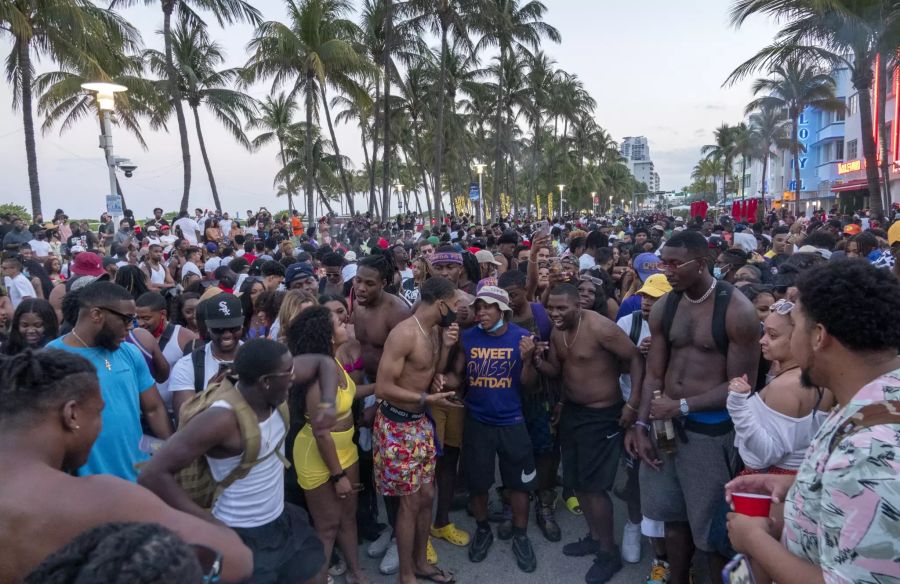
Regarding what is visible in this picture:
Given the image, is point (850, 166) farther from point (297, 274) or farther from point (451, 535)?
point (451, 535)

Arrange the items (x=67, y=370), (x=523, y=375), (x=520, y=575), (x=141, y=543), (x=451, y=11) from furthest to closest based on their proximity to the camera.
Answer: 1. (x=451, y=11)
2. (x=523, y=375)
3. (x=520, y=575)
4. (x=67, y=370)
5. (x=141, y=543)

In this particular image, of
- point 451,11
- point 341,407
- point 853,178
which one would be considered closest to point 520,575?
point 341,407

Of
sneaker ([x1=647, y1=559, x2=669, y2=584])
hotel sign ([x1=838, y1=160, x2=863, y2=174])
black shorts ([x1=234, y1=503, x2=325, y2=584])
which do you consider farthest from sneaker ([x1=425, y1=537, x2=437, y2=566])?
hotel sign ([x1=838, y1=160, x2=863, y2=174])

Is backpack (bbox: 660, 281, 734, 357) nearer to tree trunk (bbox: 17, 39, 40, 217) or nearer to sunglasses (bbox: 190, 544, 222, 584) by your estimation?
sunglasses (bbox: 190, 544, 222, 584)

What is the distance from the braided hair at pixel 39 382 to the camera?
1.73 meters

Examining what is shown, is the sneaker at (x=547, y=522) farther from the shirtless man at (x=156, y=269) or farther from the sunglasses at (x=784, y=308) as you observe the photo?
the shirtless man at (x=156, y=269)

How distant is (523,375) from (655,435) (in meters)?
1.09

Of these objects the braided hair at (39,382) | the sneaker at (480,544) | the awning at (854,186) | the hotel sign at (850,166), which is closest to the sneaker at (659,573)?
the sneaker at (480,544)

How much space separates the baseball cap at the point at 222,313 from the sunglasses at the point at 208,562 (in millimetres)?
2281

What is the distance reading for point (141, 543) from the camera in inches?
46.3

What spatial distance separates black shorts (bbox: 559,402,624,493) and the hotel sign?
43.0 m

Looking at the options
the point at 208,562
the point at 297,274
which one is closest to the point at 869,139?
the point at 297,274

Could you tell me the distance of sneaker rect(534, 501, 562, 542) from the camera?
4.54m

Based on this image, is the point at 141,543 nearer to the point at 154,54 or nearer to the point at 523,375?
the point at 523,375
